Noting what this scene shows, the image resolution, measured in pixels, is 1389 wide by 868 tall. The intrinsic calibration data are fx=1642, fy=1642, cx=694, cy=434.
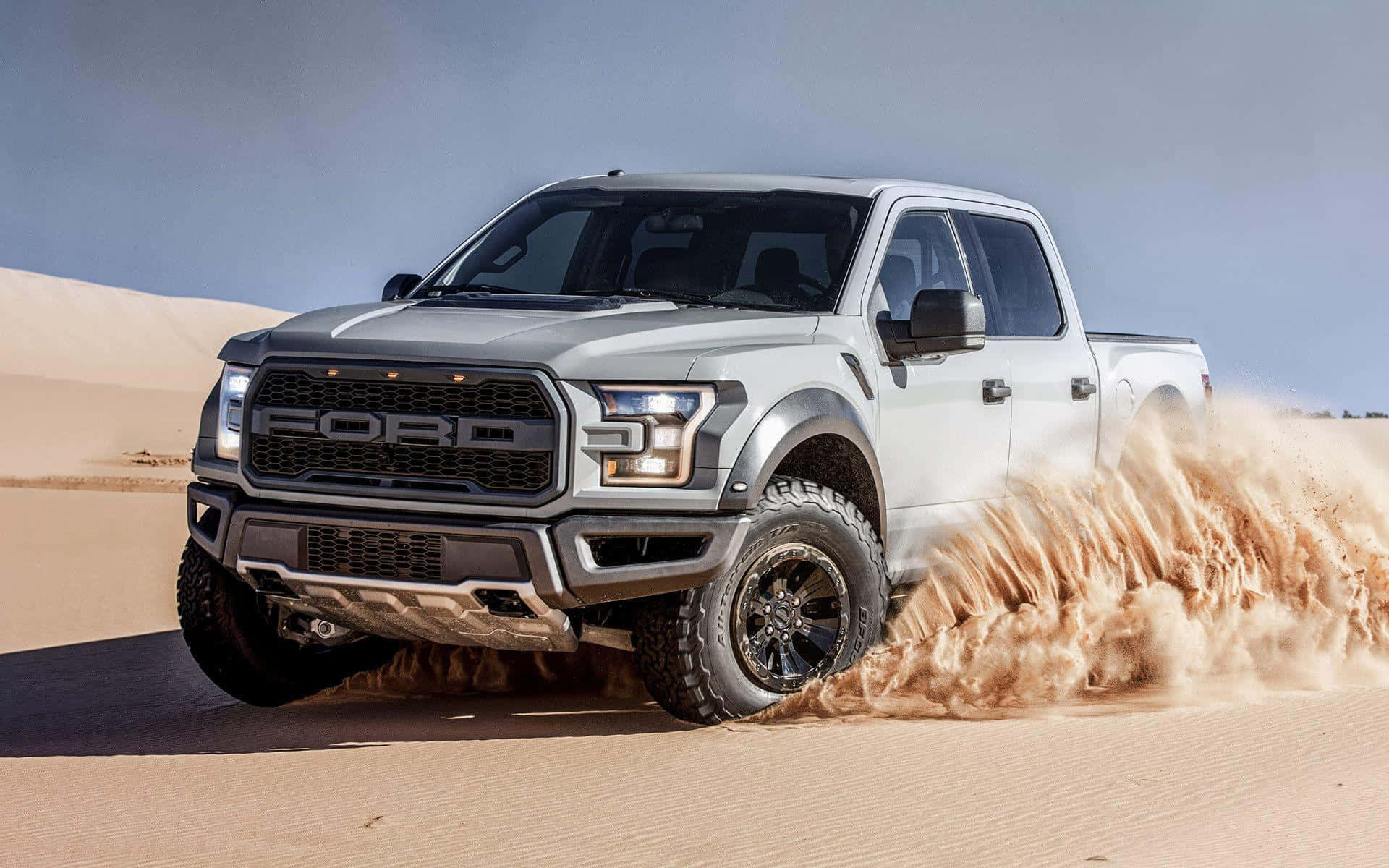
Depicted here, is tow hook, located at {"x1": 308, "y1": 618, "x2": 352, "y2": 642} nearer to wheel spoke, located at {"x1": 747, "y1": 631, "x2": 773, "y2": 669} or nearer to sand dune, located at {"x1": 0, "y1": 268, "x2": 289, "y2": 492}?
wheel spoke, located at {"x1": 747, "y1": 631, "x2": 773, "y2": 669}

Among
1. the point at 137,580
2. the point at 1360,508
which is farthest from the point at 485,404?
the point at 137,580

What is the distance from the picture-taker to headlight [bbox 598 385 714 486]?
526 centimetres

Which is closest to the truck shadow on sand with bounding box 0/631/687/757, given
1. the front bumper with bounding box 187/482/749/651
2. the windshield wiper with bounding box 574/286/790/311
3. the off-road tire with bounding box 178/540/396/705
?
the off-road tire with bounding box 178/540/396/705

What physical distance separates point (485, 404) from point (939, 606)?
7.46 ft

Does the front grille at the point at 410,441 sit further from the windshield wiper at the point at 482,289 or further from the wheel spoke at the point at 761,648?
the windshield wiper at the point at 482,289

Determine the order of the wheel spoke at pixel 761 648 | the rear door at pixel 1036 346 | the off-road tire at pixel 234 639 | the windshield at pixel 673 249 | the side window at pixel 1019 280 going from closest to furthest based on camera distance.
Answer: the wheel spoke at pixel 761 648
the off-road tire at pixel 234 639
the windshield at pixel 673 249
the rear door at pixel 1036 346
the side window at pixel 1019 280

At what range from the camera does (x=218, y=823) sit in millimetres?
4691

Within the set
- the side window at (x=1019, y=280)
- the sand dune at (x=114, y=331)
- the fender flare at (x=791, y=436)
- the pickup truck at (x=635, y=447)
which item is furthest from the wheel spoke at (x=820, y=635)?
the sand dune at (x=114, y=331)

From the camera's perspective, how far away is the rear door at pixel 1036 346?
6.96 m

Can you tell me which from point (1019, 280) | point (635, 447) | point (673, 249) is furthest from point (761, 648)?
point (1019, 280)

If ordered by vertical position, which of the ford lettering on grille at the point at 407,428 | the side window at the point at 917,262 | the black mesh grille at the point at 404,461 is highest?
the side window at the point at 917,262

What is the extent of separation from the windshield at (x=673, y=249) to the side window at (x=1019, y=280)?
0.90 meters

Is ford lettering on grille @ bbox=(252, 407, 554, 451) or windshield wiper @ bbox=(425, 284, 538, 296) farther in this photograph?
windshield wiper @ bbox=(425, 284, 538, 296)

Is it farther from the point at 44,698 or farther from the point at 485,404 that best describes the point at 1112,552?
the point at 44,698
